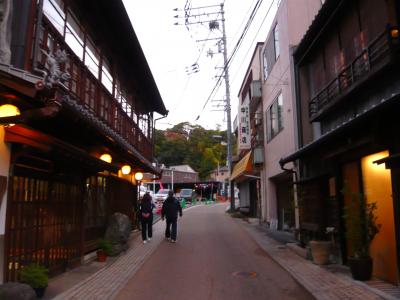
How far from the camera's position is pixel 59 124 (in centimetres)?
940

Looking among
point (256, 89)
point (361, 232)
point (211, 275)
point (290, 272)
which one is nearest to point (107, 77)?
point (211, 275)

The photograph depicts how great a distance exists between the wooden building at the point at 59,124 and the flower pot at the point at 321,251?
604cm

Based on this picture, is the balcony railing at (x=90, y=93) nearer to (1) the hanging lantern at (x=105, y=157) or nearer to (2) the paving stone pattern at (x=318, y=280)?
(1) the hanging lantern at (x=105, y=157)

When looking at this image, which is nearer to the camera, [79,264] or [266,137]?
[79,264]

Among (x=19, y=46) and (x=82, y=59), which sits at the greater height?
(x=82, y=59)

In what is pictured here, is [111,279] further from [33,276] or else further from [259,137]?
[259,137]

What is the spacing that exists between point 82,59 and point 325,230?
333 inches

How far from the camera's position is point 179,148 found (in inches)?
3408

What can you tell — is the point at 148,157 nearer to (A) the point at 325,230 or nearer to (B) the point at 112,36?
(B) the point at 112,36

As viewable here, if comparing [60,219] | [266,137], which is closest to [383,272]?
[60,219]

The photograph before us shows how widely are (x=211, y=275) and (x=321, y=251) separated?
315 cm

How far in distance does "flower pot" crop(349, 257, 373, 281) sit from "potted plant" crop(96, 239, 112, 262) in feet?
22.9

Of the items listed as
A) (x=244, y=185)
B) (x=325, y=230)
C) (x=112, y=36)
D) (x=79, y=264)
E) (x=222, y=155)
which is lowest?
(x=79, y=264)

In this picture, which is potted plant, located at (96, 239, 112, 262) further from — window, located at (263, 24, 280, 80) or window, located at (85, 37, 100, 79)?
window, located at (263, 24, 280, 80)
